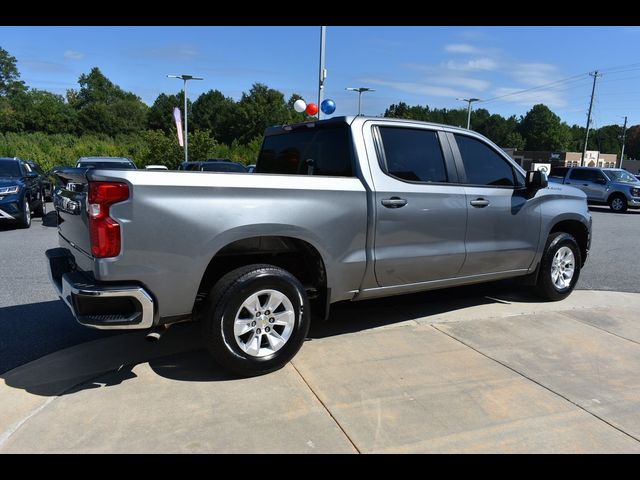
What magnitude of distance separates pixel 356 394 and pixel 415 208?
172cm

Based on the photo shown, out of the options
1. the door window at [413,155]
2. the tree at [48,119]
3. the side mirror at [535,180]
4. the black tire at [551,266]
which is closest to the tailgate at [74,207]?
the door window at [413,155]

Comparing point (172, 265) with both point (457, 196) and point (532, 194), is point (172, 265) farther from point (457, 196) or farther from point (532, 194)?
point (532, 194)

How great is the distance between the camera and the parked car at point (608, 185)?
62.5ft

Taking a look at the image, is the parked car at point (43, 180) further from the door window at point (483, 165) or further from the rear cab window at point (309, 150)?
the door window at point (483, 165)

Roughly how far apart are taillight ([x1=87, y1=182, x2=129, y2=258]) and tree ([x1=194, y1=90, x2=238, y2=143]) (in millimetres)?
68581

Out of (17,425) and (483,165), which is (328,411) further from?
(483,165)

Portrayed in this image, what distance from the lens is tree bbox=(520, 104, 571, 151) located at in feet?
380

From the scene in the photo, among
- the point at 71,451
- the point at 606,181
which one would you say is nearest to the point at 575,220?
the point at 71,451

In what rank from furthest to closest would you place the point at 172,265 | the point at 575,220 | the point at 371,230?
the point at 575,220
the point at 371,230
the point at 172,265

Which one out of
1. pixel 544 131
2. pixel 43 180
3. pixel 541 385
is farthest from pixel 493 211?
pixel 544 131

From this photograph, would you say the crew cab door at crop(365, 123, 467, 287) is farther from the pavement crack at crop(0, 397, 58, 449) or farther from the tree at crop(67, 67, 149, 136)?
the tree at crop(67, 67, 149, 136)

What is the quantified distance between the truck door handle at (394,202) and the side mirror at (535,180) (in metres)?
1.76

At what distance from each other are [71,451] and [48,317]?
268cm
